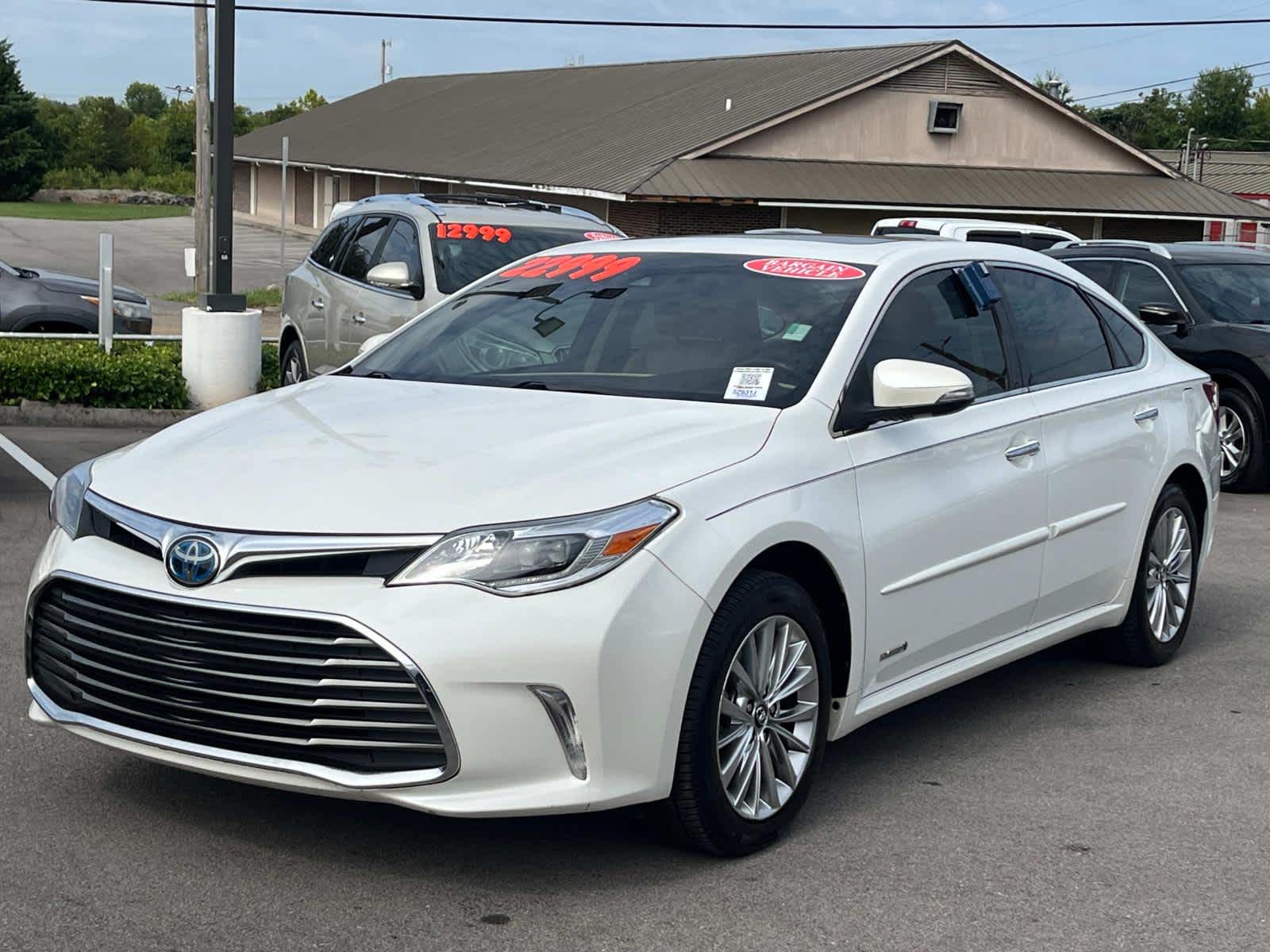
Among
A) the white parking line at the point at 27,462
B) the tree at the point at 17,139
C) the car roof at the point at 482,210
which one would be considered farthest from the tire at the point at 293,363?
the tree at the point at 17,139

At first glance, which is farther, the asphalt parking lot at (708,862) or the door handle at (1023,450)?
the door handle at (1023,450)

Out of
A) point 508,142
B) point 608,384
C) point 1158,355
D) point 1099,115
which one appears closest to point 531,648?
point 608,384

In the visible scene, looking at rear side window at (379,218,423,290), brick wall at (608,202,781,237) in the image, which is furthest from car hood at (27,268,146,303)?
brick wall at (608,202,781,237)

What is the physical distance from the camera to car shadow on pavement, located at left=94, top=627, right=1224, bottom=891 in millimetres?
4414

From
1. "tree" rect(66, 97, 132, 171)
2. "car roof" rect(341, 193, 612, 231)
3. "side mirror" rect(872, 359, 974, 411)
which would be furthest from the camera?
"tree" rect(66, 97, 132, 171)

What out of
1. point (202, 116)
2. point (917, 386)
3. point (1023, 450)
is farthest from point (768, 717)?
point (202, 116)

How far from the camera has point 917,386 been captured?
4934 mm

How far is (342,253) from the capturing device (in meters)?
12.3

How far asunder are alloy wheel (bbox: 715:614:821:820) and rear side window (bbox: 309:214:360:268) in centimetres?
843

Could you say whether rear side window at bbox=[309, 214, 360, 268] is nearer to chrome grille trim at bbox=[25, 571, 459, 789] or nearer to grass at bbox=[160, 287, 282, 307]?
chrome grille trim at bbox=[25, 571, 459, 789]

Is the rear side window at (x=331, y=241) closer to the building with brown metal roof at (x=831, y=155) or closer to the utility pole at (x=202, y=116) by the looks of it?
the utility pole at (x=202, y=116)

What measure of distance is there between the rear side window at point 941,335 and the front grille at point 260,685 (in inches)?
73.7

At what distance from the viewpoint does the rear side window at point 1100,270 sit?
13.0m

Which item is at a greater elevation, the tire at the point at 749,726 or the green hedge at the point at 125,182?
the green hedge at the point at 125,182
